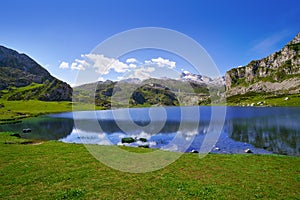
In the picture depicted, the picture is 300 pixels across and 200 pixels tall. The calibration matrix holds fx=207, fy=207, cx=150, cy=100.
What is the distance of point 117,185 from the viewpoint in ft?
55.4

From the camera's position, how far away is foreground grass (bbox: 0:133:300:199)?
15.1m

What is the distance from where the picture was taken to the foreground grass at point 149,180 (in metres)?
15.1

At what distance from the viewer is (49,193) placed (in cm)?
1505

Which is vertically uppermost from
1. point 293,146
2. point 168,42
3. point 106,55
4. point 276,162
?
point 168,42

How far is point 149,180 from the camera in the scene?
18.3 metres

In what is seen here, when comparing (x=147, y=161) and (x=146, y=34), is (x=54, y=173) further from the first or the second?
(x=146, y=34)

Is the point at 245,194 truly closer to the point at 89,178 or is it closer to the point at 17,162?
the point at 89,178

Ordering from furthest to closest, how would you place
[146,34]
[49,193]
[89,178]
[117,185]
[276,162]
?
[146,34], [276,162], [89,178], [117,185], [49,193]

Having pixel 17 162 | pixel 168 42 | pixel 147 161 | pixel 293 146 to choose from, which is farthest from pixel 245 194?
pixel 293 146

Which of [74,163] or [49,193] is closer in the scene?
[49,193]

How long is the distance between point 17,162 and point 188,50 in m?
23.3

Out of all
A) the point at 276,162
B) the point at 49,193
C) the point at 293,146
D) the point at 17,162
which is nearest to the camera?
the point at 49,193

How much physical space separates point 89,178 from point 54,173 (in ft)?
12.3

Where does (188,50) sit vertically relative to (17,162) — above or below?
above
